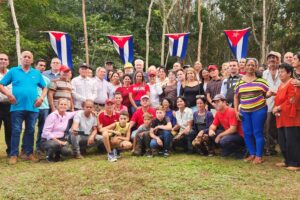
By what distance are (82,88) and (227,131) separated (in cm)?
308

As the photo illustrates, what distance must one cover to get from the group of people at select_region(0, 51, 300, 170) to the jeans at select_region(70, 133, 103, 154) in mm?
19

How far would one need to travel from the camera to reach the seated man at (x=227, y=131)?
6551 millimetres

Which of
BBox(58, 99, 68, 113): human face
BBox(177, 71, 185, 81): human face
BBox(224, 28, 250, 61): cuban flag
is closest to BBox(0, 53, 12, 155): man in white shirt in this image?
BBox(58, 99, 68, 113): human face

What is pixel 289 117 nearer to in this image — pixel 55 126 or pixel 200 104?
pixel 200 104

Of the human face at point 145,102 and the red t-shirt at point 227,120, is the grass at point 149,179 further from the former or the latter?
the human face at point 145,102

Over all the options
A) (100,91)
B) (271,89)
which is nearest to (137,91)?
(100,91)

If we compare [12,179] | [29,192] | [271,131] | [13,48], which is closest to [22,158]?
[12,179]

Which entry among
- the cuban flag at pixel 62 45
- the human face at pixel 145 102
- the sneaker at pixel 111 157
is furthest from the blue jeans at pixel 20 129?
the cuban flag at pixel 62 45

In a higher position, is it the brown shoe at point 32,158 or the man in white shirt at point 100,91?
the man in white shirt at point 100,91

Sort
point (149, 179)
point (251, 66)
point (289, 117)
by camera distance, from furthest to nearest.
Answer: point (251, 66) → point (289, 117) → point (149, 179)

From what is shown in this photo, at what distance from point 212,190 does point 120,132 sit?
297 cm

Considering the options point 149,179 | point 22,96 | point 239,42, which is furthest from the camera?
point 239,42

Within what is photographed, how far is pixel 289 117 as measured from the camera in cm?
562

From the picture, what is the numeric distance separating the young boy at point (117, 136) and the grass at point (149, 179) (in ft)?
1.23
